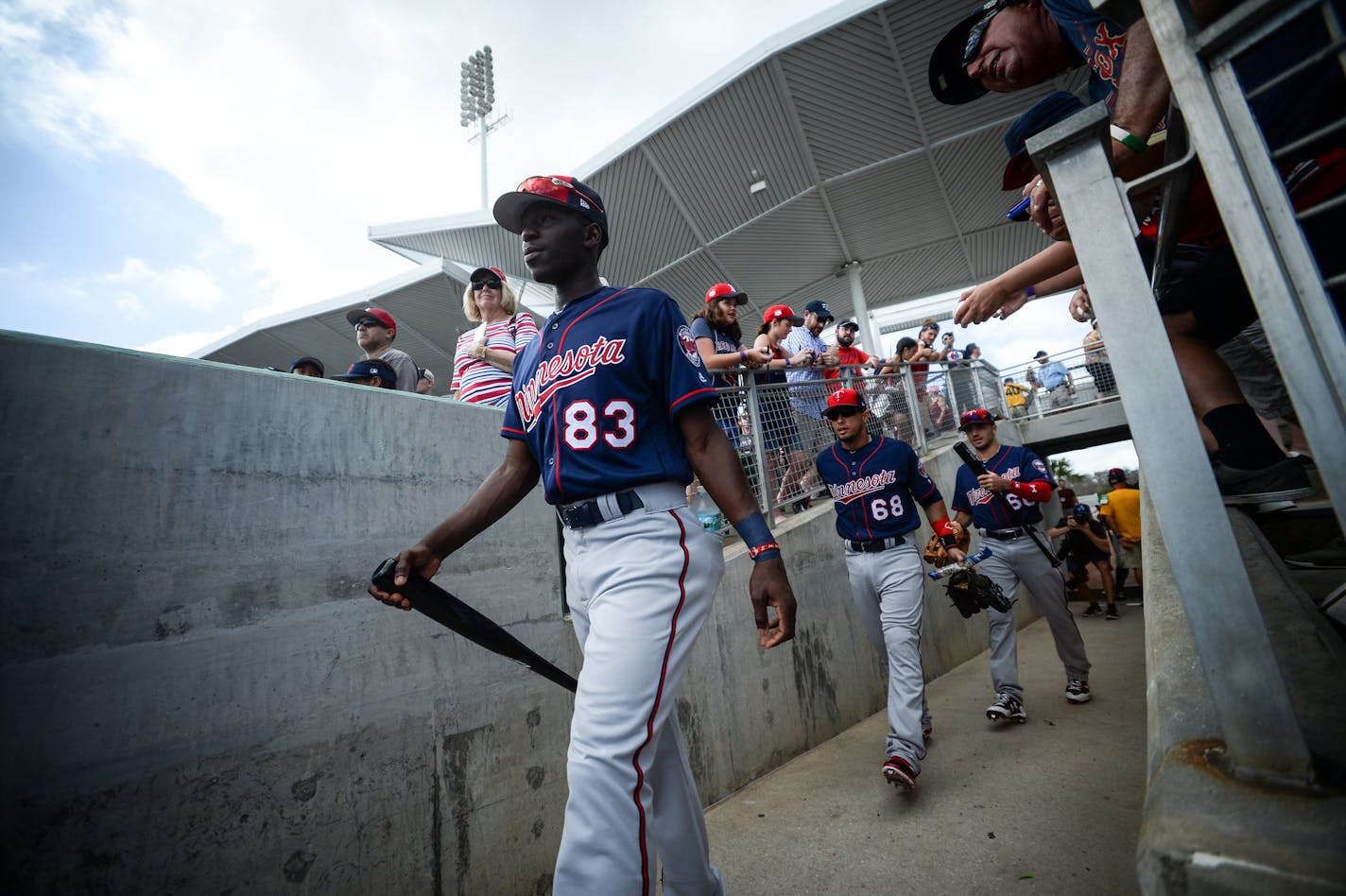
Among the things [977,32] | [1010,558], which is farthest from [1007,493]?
[977,32]

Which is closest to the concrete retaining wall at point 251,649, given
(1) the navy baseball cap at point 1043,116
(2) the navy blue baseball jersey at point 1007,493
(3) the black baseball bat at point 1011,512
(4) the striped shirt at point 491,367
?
(4) the striped shirt at point 491,367

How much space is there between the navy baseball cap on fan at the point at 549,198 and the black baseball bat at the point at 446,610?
1.23 m

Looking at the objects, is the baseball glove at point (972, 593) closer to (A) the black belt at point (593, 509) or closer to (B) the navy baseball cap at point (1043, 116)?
(A) the black belt at point (593, 509)

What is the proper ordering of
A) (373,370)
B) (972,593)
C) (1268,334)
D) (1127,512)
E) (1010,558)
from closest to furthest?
(1268,334)
(373,370)
(972,593)
(1010,558)
(1127,512)

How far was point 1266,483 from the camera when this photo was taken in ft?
5.58

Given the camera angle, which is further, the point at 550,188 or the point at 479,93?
the point at 479,93

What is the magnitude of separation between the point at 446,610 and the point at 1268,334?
6.91 ft

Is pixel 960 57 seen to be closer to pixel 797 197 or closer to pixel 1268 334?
pixel 1268 334

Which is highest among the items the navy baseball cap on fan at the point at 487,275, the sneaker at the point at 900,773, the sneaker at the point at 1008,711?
the navy baseball cap on fan at the point at 487,275

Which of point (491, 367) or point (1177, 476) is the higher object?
point (491, 367)

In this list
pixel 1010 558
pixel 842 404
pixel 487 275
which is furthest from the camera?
pixel 1010 558

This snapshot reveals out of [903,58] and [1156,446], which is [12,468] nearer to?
[1156,446]

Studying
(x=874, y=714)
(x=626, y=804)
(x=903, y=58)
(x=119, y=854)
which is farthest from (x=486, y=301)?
(x=903, y=58)

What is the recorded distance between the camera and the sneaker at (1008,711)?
4129 mm
